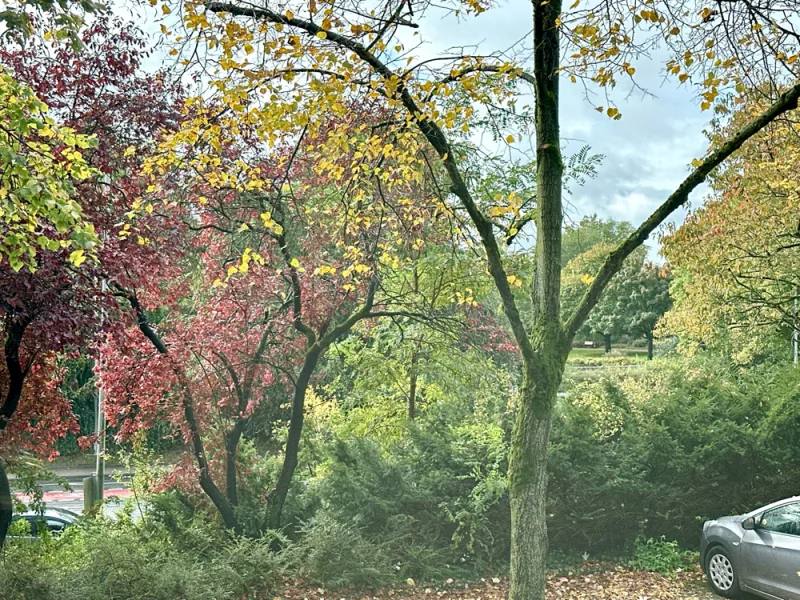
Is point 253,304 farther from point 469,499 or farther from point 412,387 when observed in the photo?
point 469,499

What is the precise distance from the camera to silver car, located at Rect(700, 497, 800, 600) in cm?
754

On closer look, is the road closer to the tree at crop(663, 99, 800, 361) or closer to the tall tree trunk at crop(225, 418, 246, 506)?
the tall tree trunk at crop(225, 418, 246, 506)

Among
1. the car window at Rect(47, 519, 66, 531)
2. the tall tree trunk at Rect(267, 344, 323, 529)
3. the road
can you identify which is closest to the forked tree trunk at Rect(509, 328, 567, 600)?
the tall tree trunk at Rect(267, 344, 323, 529)

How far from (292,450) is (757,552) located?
5567 mm

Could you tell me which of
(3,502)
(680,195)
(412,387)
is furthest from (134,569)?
(680,195)

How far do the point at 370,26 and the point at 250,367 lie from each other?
503cm

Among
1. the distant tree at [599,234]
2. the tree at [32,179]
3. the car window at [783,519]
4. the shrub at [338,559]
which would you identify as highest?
the distant tree at [599,234]

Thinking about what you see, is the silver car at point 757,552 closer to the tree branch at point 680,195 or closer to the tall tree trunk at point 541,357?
the tall tree trunk at point 541,357

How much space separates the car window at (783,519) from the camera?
758 centimetres

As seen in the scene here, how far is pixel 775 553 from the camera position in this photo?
765 cm

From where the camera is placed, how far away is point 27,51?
26.3 ft

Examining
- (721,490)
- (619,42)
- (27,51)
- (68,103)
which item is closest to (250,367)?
(68,103)

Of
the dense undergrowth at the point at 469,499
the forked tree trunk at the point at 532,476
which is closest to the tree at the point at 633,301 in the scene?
the dense undergrowth at the point at 469,499

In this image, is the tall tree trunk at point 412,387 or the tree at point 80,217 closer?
the tree at point 80,217
